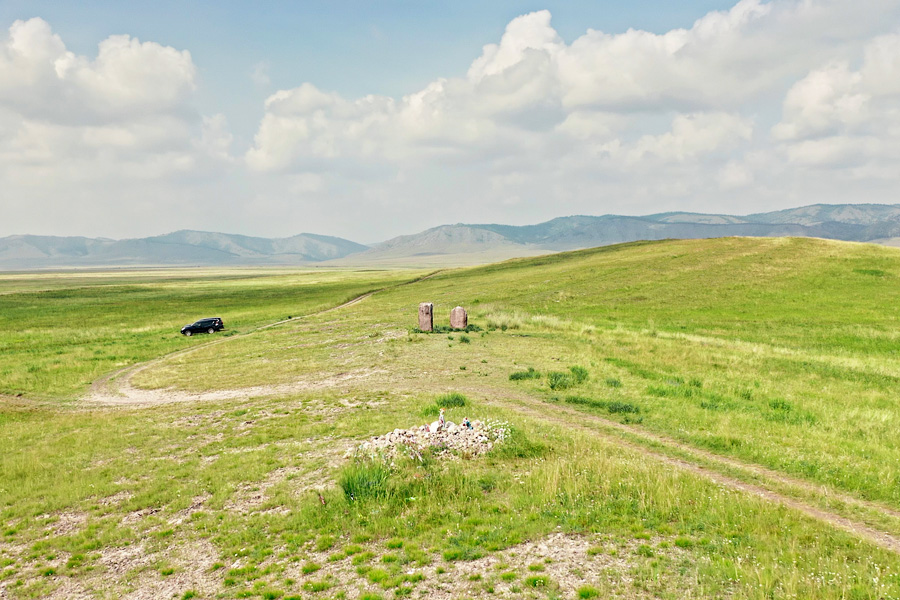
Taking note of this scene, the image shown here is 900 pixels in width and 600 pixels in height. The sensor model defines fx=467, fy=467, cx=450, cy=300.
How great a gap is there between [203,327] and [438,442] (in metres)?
51.4

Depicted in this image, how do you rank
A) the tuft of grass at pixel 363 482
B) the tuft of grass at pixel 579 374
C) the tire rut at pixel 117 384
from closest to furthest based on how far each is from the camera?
the tuft of grass at pixel 363 482 < the tuft of grass at pixel 579 374 < the tire rut at pixel 117 384

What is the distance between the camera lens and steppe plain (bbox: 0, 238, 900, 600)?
388 inches

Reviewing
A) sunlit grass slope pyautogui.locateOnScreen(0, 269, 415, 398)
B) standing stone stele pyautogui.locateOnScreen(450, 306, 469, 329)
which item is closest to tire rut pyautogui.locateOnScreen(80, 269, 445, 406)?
sunlit grass slope pyautogui.locateOnScreen(0, 269, 415, 398)

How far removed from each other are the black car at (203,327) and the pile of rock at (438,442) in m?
49.0

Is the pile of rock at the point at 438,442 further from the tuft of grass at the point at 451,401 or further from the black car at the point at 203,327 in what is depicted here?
the black car at the point at 203,327

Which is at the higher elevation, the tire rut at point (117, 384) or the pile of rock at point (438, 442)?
the pile of rock at point (438, 442)

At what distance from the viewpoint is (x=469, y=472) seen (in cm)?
1448

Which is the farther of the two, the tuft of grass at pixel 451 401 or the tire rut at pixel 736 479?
the tuft of grass at pixel 451 401

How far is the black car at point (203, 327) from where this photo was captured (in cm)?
5716

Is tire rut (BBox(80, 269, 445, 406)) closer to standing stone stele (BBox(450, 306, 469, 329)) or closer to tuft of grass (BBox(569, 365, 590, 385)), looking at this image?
standing stone stele (BBox(450, 306, 469, 329))

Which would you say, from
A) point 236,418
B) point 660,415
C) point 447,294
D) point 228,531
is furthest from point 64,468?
point 447,294

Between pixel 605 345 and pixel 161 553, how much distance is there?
102 ft

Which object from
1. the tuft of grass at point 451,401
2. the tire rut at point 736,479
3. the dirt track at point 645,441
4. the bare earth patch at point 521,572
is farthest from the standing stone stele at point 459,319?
the bare earth patch at point 521,572

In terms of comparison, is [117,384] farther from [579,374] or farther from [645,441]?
[645,441]
